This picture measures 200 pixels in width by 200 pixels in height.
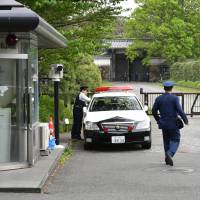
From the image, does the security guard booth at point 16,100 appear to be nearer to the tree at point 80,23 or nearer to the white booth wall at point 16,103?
the white booth wall at point 16,103

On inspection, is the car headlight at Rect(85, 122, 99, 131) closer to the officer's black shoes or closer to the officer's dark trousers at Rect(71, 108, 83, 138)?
the officer's dark trousers at Rect(71, 108, 83, 138)

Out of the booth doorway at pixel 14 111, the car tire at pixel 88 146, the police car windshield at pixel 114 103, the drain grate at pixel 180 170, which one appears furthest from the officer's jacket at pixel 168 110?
the police car windshield at pixel 114 103

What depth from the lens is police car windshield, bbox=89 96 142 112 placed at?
54.7 feet

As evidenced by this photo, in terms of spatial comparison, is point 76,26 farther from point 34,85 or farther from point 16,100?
point 16,100

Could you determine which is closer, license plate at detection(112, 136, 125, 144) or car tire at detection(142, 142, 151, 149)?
license plate at detection(112, 136, 125, 144)

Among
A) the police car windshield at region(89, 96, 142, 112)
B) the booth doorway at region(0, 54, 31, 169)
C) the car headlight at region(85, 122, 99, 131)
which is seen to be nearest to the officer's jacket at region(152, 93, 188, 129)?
the booth doorway at region(0, 54, 31, 169)

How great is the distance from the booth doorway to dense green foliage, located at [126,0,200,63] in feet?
177

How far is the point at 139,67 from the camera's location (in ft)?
251

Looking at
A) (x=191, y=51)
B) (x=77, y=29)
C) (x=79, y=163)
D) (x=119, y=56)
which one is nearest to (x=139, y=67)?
(x=119, y=56)

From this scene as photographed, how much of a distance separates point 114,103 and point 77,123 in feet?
4.70

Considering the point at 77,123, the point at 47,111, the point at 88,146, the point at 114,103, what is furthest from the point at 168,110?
the point at 47,111

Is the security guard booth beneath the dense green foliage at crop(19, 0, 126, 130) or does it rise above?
beneath

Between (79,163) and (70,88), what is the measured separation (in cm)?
1578

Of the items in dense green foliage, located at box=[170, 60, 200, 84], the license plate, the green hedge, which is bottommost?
the license plate
